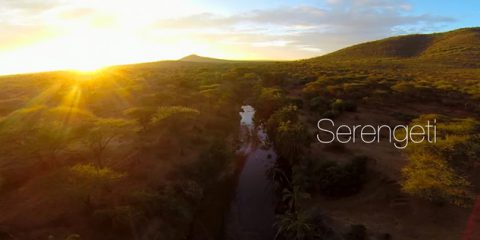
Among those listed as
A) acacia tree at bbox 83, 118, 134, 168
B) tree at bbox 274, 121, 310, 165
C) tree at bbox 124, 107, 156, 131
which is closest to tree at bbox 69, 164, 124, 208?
acacia tree at bbox 83, 118, 134, 168

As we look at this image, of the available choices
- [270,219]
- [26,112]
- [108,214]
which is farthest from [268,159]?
[26,112]

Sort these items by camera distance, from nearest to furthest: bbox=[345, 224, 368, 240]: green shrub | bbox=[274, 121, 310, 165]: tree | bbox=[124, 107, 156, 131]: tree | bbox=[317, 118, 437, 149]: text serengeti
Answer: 1. bbox=[345, 224, 368, 240]: green shrub
2. bbox=[317, 118, 437, 149]: text serengeti
3. bbox=[274, 121, 310, 165]: tree
4. bbox=[124, 107, 156, 131]: tree

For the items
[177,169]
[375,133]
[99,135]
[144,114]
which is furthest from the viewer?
[375,133]

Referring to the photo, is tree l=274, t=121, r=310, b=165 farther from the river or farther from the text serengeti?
the text serengeti

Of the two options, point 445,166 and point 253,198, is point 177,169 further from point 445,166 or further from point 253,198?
point 445,166

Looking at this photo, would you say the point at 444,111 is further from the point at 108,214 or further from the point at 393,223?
the point at 108,214

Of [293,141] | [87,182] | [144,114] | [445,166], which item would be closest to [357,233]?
[445,166]

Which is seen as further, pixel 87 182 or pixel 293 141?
pixel 293 141

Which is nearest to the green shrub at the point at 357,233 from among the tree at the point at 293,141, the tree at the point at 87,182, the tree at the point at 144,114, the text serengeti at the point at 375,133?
the text serengeti at the point at 375,133
